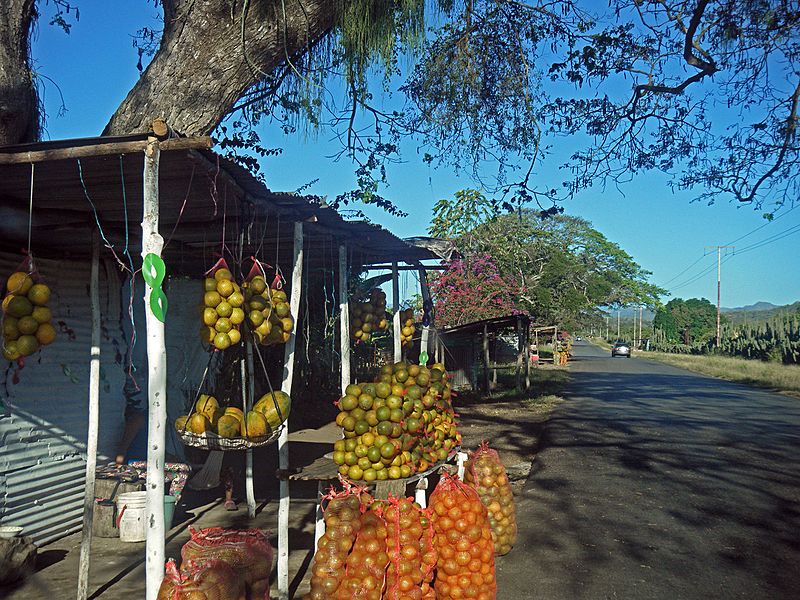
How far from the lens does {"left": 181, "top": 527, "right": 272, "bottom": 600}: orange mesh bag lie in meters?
3.70

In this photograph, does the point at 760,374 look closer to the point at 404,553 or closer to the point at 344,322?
the point at 344,322

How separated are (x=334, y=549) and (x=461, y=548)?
96 centimetres

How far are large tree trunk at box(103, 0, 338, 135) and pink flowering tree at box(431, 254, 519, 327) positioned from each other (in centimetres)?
1571

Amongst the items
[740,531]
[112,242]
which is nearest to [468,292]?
[740,531]

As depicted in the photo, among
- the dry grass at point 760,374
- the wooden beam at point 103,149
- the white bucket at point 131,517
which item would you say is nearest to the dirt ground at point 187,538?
the white bucket at point 131,517

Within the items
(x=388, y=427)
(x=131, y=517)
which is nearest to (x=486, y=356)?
(x=131, y=517)

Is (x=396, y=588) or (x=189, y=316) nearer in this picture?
(x=396, y=588)

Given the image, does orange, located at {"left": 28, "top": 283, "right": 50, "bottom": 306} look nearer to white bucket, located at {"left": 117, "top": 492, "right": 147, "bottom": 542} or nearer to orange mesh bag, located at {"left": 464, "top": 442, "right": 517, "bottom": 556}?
white bucket, located at {"left": 117, "top": 492, "right": 147, "bottom": 542}

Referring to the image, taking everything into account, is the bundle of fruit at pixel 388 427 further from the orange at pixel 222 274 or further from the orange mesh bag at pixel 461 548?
the orange at pixel 222 274

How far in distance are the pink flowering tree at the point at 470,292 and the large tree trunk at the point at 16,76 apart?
54.0 ft

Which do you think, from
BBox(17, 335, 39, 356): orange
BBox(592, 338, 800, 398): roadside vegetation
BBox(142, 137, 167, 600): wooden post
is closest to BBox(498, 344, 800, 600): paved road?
BBox(142, 137, 167, 600): wooden post

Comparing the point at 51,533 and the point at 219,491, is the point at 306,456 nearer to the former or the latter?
the point at 219,491

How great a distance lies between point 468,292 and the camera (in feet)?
72.0

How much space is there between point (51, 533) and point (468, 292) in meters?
16.9
